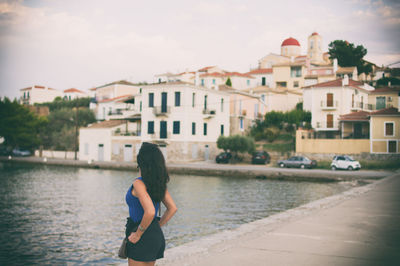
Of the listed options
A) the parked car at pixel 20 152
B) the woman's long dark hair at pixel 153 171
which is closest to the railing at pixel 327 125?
the parked car at pixel 20 152

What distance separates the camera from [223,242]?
772 cm

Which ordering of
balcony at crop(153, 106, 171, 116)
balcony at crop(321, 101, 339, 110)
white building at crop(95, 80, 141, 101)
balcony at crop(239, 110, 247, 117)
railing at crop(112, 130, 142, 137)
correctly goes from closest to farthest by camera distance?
balcony at crop(153, 106, 171, 116) < balcony at crop(321, 101, 339, 110) < railing at crop(112, 130, 142, 137) < balcony at crop(239, 110, 247, 117) < white building at crop(95, 80, 141, 101)

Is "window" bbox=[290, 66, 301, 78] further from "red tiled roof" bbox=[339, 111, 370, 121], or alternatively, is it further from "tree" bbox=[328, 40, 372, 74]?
"red tiled roof" bbox=[339, 111, 370, 121]

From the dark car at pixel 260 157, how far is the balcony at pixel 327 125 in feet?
32.0

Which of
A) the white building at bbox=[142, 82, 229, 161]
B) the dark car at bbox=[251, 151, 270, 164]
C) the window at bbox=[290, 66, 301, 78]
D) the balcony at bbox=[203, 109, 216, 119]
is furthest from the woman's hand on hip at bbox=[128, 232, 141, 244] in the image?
the window at bbox=[290, 66, 301, 78]

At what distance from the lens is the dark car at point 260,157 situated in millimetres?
40094

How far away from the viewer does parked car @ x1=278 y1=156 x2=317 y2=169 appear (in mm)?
36134

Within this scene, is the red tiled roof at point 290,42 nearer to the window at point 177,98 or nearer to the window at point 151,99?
the window at point 177,98

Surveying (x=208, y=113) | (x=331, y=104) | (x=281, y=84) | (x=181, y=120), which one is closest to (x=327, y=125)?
(x=331, y=104)

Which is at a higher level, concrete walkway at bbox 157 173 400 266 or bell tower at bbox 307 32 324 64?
bell tower at bbox 307 32 324 64

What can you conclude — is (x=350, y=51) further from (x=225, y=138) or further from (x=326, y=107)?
(x=225, y=138)

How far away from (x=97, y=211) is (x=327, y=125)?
114 feet

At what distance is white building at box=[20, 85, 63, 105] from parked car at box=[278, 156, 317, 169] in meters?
89.9

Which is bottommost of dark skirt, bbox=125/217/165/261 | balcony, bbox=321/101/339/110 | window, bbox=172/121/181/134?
dark skirt, bbox=125/217/165/261
